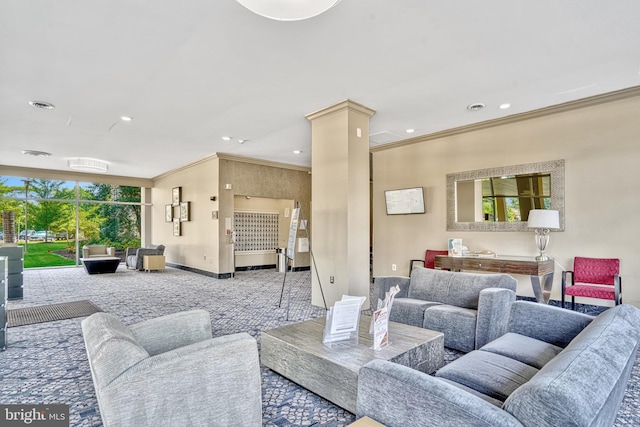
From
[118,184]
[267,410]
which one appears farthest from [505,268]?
[118,184]

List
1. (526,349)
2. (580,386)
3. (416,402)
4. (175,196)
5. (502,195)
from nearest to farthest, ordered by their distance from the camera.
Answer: (580,386) → (416,402) → (526,349) → (502,195) → (175,196)

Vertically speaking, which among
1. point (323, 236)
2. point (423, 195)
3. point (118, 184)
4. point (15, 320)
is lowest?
point (15, 320)

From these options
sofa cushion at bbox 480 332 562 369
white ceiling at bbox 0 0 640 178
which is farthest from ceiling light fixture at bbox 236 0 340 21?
sofa cushion at bbox 480 332 562 369

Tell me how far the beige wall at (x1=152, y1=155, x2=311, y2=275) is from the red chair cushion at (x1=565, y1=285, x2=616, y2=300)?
650cm

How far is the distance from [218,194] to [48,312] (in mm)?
4014

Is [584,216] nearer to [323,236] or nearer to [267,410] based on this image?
[323,236]

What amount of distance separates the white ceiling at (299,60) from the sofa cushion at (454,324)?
2.56 meters

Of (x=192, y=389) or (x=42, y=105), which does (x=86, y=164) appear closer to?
(x=42, y=105)

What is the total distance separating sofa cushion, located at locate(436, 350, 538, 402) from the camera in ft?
5.55

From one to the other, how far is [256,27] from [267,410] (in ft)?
9.97

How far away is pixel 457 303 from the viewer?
11.6 ft

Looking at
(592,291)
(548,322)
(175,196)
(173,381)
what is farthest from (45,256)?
(592,291)

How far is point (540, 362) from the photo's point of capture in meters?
2.00

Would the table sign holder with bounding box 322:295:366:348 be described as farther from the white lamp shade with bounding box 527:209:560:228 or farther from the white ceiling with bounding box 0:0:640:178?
the white lamp shade with bounding box 527:209:560:228
